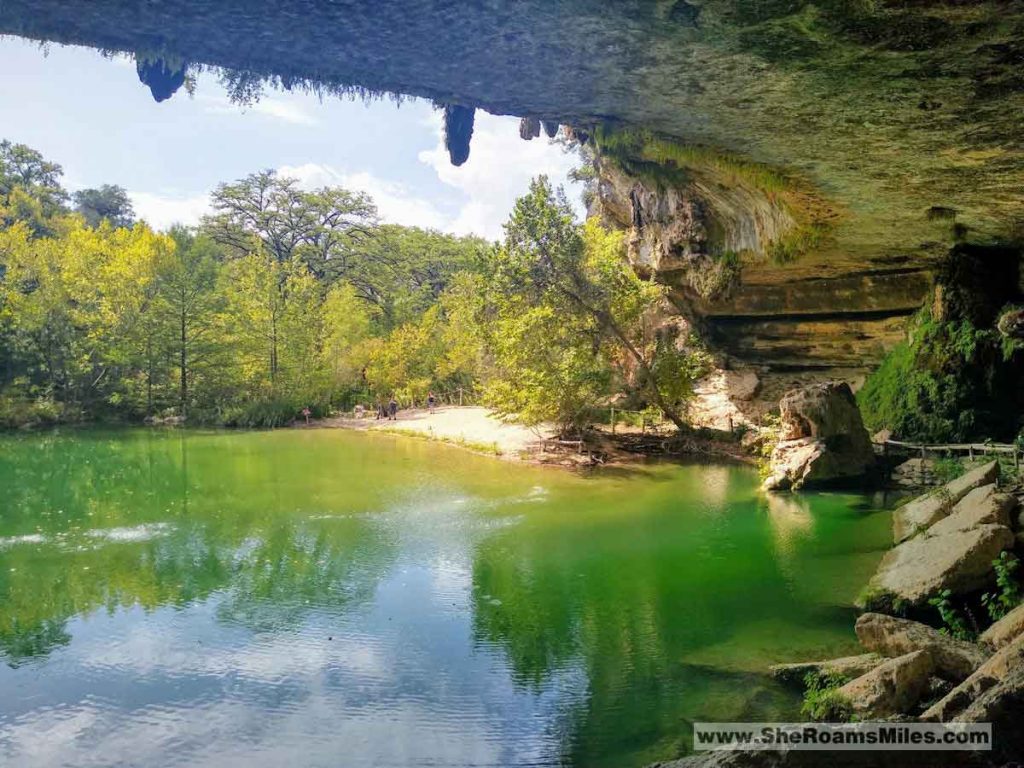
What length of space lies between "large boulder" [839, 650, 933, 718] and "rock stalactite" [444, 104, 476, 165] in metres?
5.83

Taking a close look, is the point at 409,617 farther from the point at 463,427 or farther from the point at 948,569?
the point at 463,427

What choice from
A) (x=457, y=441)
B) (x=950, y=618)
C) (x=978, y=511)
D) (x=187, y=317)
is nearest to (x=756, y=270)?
(x=978, y=511)

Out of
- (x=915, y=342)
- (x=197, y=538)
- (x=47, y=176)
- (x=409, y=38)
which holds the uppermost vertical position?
(x=47, y=176)

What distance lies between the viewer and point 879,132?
23.4 feet

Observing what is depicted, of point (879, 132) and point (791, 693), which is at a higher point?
Answer: point (879, 132)

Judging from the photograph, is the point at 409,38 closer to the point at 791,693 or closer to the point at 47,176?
the point at 791,693

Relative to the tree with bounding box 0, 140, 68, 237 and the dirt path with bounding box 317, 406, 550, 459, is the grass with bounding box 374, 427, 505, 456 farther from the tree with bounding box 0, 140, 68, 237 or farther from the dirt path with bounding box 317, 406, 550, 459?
the tree with bounding box 0, 140, 68, 237

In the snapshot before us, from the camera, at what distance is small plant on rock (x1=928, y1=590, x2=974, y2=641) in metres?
6.30

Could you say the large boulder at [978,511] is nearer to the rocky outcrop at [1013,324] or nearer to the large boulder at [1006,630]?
the large boulder at [1006,630]

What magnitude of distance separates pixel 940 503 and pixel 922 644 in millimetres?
4841

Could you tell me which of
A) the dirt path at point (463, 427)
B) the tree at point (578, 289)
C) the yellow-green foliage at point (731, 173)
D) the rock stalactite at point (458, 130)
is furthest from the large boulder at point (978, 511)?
the dirt path at point (463, 427)

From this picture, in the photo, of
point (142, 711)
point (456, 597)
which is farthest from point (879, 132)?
point (142, 711)

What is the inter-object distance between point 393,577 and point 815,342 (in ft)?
46.1

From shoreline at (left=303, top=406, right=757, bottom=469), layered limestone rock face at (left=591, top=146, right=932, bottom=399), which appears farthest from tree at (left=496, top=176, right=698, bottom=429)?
layered limestone rock face at (left=591, top=146, right=932, bottom=399)
